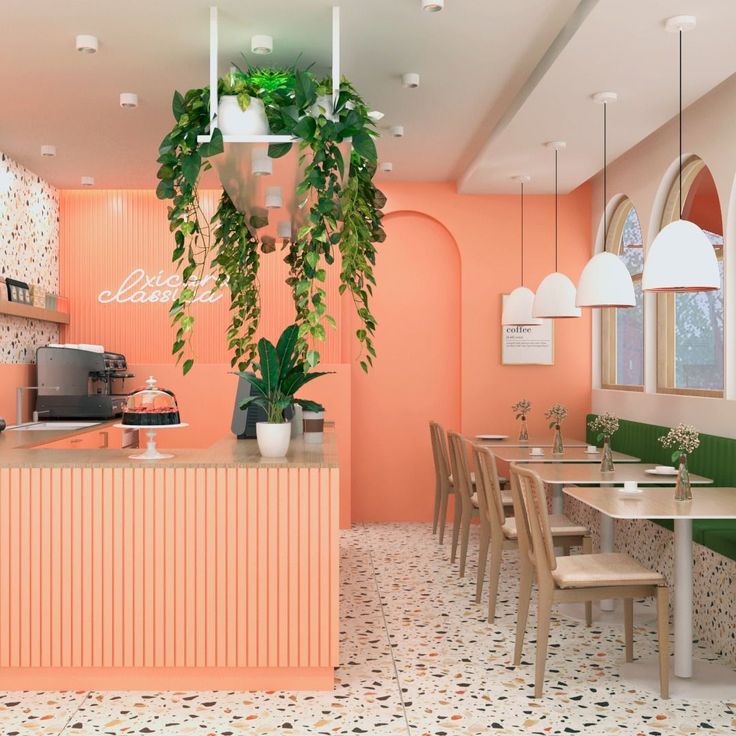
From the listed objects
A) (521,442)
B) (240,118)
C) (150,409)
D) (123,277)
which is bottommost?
(521,442)

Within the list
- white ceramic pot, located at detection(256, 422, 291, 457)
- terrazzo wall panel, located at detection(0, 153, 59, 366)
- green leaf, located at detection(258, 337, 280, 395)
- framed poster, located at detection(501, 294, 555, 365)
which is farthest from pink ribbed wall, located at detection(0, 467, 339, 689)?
framed poster, located at detection(501, 294, 555, 365)

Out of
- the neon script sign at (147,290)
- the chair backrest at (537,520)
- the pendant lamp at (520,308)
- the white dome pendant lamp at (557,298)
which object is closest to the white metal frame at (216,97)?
the chair backrest at (537,520)

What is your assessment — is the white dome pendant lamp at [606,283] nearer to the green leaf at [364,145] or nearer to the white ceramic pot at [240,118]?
the green leaf at [364,145]

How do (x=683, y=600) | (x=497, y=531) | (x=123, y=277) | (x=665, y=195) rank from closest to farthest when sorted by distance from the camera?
(x=683, y=600), (x=497, y=531), (x=665, y=195), (x=123, y=277)

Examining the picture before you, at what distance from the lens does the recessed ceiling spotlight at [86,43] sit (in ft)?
13.6

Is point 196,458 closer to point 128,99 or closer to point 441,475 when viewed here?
point 128,99

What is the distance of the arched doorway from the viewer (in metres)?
7.73

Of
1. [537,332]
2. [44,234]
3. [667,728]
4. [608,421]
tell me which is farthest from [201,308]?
[667,728]

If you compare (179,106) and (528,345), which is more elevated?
(179,106)

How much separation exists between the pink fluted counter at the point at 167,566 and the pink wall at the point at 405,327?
3787mm

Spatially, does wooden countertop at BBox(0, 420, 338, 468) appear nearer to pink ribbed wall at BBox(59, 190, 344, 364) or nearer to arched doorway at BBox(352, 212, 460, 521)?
pink ribbed wall at BBox(59, 190, 344, 364)

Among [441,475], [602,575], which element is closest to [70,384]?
[441,475]

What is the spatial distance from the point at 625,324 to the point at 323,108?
4.31 m

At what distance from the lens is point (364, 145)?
3.53 metres
